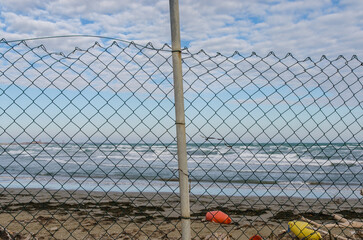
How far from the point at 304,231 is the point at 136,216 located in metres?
3.02

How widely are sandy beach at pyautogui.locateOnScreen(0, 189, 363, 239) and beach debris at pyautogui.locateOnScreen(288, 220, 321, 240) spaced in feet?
1.84

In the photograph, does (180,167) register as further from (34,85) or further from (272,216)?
(272,216)

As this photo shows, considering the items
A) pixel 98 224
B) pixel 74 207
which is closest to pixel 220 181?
pixel 74 207

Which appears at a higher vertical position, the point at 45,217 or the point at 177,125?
the point at 177,125

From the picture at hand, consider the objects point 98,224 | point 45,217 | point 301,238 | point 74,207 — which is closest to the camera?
point 301,238

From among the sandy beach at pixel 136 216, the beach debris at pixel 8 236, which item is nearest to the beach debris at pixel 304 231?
the sandy beach at pixel 136 216

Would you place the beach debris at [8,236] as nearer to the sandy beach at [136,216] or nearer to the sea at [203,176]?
the sandy beach at [136,216]

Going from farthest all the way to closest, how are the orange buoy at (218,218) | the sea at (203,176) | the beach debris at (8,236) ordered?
the orange buoy at (218,218) < the sea at (203,176) < the beach debris at (8,236)

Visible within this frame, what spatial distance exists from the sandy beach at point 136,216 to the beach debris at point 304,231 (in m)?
0.56

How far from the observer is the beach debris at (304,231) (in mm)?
3863

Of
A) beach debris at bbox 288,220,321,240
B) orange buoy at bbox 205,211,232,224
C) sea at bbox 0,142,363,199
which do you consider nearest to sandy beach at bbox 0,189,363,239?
orange buoy at bbox 205,211,232,224

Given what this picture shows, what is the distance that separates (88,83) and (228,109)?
1131 millimetres

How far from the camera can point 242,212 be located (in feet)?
21.8

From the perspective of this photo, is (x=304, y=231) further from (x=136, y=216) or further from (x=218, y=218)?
(x=136, y=216)
